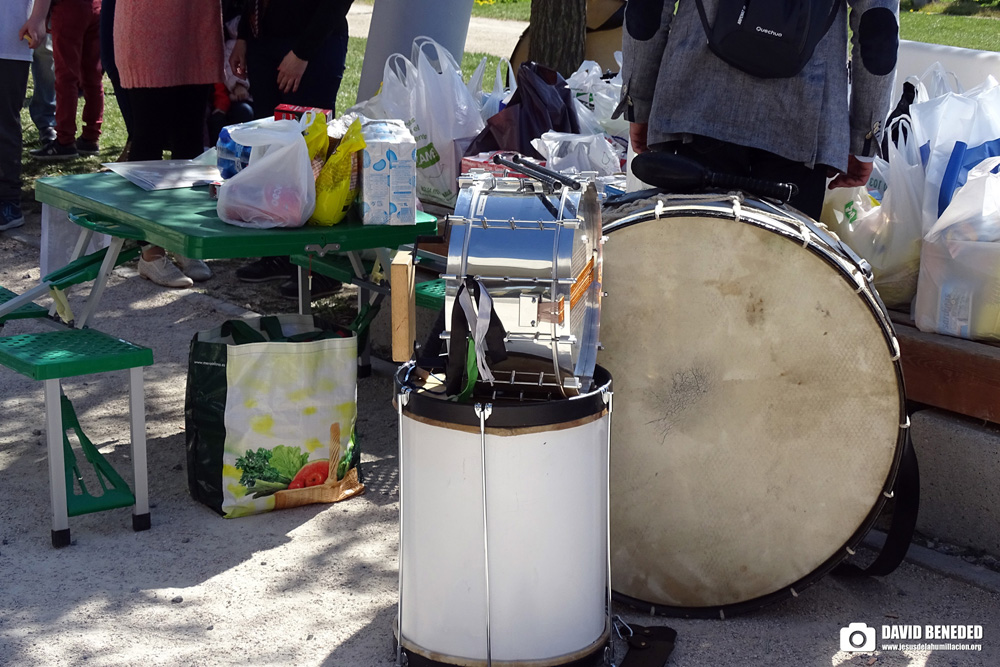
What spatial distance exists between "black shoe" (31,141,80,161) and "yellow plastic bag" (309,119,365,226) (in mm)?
5275

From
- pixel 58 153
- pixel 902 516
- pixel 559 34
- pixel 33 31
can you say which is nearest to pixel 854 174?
pixel 902 516

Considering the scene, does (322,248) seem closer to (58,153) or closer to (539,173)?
(539,173)

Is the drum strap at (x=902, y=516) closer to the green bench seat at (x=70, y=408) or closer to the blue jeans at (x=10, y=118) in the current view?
the green bench seat at (x=70, y=408)

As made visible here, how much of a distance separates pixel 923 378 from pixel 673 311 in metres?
0.99

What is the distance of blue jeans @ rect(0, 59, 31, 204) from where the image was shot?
5.94 metres

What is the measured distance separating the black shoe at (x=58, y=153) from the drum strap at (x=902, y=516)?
663 centimetres

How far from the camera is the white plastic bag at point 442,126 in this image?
15.0ft

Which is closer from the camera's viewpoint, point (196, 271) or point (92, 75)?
point (196, 271)

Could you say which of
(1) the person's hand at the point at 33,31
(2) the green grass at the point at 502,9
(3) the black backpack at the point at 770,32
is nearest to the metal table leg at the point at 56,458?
(3) the black backpack at the point at 770,32

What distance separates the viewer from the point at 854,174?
303cm

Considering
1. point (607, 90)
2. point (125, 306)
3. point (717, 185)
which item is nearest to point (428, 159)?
point (607, 90)

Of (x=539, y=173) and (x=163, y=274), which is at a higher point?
(x=539, y=173)

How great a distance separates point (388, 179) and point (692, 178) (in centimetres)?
99

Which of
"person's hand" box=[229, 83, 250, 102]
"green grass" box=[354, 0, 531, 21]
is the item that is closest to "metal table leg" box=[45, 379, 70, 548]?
"person's hand" box=[229, 83, 250, 102]
